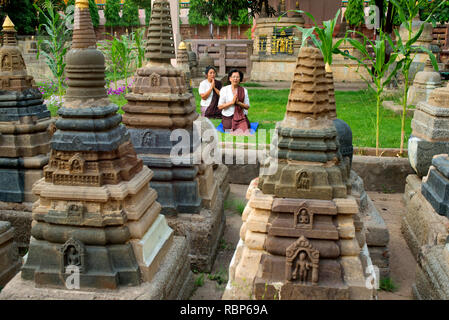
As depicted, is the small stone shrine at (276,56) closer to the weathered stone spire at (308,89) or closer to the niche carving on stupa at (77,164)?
the weathered stone spire at (308,89)

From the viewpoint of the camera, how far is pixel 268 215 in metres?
3.21

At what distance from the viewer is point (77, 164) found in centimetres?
316

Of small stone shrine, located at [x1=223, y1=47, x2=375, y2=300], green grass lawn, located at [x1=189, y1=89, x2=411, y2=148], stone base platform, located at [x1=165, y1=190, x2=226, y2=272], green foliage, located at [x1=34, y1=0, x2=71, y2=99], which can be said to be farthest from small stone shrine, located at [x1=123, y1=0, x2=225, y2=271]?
green foliage, located at [x1=34, y1=0, x2=71, y2=99]

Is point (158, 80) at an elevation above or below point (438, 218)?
above

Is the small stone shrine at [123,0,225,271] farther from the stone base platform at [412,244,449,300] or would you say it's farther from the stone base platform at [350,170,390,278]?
the stone base platform at [412,244,449,300]

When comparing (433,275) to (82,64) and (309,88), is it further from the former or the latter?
(82,64)

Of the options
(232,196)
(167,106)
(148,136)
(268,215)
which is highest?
(167,106)

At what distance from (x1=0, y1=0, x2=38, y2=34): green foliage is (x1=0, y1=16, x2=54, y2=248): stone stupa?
807 inches

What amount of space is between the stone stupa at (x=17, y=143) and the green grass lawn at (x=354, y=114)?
3.32 metres

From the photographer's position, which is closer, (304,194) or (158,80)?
(304,194)

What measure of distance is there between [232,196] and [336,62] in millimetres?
12156

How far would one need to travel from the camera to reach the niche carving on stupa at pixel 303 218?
3084 millimetres
